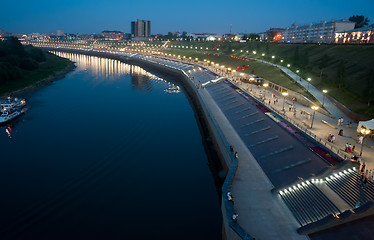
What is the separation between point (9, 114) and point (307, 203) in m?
36.9

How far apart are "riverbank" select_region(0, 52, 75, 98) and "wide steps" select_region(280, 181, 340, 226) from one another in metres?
48.5

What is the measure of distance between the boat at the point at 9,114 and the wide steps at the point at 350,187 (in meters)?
36.3

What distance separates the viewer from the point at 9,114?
35656 mm

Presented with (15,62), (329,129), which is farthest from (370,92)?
(15,62)

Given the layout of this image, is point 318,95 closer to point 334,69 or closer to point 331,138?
point 334,69

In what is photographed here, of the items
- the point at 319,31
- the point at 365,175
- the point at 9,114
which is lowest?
the point at 9,114

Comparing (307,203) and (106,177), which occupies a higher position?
(307,203)

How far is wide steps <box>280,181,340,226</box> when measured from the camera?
1304 centimetres

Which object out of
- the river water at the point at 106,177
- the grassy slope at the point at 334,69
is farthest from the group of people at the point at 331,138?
the river water at the point at 106,177

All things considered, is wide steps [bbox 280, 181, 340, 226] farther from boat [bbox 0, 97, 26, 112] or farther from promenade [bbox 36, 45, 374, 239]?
boat [bbox 0, 97, 26, 112]

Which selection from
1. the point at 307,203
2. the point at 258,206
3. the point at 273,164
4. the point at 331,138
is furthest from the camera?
the point at 331,138

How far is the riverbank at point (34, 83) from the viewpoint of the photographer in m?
50.0

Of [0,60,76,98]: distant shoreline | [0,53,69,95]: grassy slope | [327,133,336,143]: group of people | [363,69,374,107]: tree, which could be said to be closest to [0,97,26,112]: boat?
[0,60,76,98]: distant shoreline

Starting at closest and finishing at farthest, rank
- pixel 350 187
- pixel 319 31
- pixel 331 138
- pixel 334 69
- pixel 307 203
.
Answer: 1. pixel 350 187
2. pixel 307 203
3. pixel 331 138
4. pixel 334 69
5. pixel 319 31
